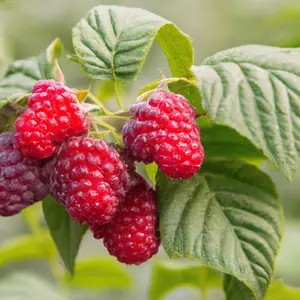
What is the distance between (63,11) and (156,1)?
625 mm

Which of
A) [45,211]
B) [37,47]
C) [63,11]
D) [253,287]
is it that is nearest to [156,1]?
[63,11]

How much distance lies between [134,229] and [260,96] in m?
0.25

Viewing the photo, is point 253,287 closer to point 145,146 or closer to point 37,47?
point 145,146

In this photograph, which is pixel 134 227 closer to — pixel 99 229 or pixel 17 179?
pixel 99 229

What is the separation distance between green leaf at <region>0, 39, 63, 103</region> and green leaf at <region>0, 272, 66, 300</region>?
2.01 ft

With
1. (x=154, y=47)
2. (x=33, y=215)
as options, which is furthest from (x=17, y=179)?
(x=154, y=47)

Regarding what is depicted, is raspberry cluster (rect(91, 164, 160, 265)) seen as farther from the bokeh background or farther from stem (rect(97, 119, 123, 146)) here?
the bokeh background

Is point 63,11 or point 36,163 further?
point 63,11

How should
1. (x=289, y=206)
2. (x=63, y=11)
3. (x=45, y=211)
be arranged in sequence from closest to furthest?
(x=45, y=211)
(x=289, y=206)
(x=63, y=11)

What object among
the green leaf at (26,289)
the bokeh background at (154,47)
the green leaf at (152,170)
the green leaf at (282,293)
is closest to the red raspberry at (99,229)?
the green leaf at (152,170)

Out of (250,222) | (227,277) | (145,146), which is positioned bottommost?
(227,277)

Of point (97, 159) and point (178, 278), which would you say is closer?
point (97, 159)

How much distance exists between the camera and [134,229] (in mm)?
907

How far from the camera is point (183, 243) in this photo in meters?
0.87
